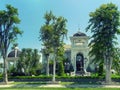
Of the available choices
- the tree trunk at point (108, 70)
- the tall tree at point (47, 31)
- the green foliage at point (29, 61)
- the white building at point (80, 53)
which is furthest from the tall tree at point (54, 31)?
the white building at point (80, 53)

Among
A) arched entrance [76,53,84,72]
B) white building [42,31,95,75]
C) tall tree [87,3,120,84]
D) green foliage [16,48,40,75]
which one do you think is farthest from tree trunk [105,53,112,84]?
arched entrance [76,53,84,72]

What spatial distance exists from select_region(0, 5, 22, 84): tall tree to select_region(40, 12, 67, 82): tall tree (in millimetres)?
4772

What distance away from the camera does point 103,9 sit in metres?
42.2

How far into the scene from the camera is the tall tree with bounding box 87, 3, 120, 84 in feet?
136

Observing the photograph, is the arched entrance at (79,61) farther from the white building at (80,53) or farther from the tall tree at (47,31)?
the tall tree at (47,31)

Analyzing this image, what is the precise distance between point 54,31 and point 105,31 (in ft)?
24.9

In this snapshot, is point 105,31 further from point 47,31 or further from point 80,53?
point 80,53

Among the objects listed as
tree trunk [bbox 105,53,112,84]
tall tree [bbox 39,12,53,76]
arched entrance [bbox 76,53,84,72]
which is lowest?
tree trunk [bbox 105,53,112,84]

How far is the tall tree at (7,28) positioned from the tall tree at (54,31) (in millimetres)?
4772

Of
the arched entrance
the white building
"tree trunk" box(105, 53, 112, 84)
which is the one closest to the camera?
"tree trunk" box(105, 53, 112, 84)

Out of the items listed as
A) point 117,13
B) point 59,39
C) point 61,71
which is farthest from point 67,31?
point 61,71

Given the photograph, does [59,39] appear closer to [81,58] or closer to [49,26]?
[49,26]

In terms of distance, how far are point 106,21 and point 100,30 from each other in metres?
1.58

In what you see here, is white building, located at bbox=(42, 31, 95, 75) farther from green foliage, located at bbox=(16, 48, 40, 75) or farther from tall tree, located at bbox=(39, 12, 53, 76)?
tall tree, located at bbox=(39, 12, 53, 76)
